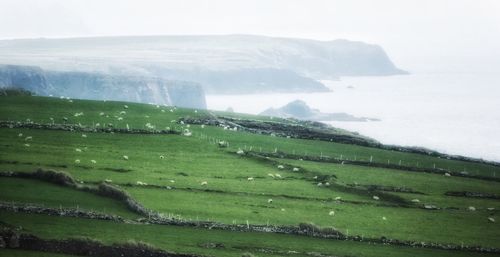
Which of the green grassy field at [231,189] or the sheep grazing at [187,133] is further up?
the sheep grazing at [187,133]

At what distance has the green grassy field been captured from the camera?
45969mm

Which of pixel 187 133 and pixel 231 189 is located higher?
pixel 187 133

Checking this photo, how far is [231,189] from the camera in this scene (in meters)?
63.1

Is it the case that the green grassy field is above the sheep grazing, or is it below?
below

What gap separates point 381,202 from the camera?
64.6m

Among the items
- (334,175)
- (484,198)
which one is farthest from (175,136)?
(484,198)

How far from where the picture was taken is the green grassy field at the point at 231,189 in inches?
1810

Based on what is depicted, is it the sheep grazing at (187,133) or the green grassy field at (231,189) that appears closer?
the green grassy field at (231,189)

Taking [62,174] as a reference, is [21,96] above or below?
above

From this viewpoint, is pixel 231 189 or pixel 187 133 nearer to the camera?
pixel 231 189

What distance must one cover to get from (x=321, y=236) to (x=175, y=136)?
138 ft

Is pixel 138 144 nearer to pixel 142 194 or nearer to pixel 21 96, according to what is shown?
pixel 142 194

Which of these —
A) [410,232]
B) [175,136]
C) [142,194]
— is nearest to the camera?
[410,232]

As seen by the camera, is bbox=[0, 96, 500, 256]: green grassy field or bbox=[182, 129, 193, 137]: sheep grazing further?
bbox=[182, 129, 193, 137]: sheep grazing
